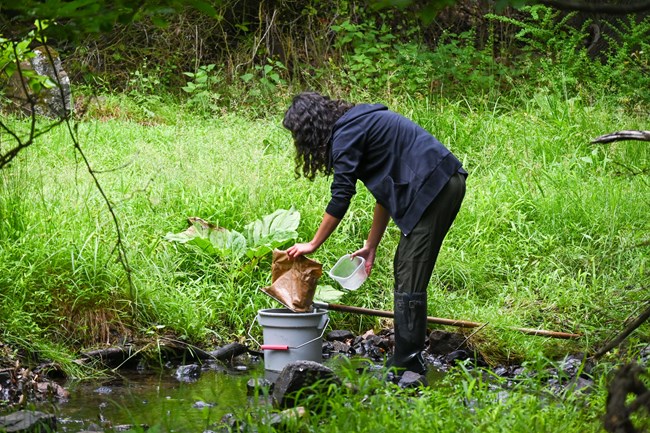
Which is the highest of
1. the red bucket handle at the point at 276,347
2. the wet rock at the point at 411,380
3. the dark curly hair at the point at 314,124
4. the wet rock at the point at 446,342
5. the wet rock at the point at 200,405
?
the dark curly hair at the point at 314,124

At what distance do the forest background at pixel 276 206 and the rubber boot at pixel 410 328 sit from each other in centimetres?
75

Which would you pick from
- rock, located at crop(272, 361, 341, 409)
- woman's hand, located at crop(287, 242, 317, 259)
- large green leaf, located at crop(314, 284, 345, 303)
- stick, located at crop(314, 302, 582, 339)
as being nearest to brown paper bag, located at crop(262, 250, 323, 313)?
woman's hand, located at crop(287, 242, 317, 259)

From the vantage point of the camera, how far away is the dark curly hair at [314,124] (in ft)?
16.0

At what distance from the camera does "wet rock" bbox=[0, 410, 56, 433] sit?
3311 millimetres

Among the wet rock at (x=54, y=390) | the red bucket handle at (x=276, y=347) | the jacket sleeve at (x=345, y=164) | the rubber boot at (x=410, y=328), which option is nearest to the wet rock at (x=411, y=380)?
the rubber boot at (x=410, y=328)

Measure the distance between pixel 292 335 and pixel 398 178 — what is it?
1052 millimetres

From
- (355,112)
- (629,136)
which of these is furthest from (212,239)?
(629,136)

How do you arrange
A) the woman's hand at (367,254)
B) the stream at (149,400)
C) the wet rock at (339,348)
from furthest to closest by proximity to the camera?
the wet rock at (339,348)
the woman's hand at (367,254)
the stream at (149,400)

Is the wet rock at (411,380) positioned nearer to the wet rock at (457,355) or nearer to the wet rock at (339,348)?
the wet rock at (457,355)

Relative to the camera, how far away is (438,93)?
10.1 metres

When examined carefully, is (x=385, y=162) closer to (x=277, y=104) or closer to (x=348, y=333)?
(x=348, y=333)

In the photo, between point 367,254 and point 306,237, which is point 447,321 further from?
point 306,237

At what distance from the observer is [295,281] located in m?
4.95

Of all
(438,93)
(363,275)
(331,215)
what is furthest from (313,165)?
(438,93)
